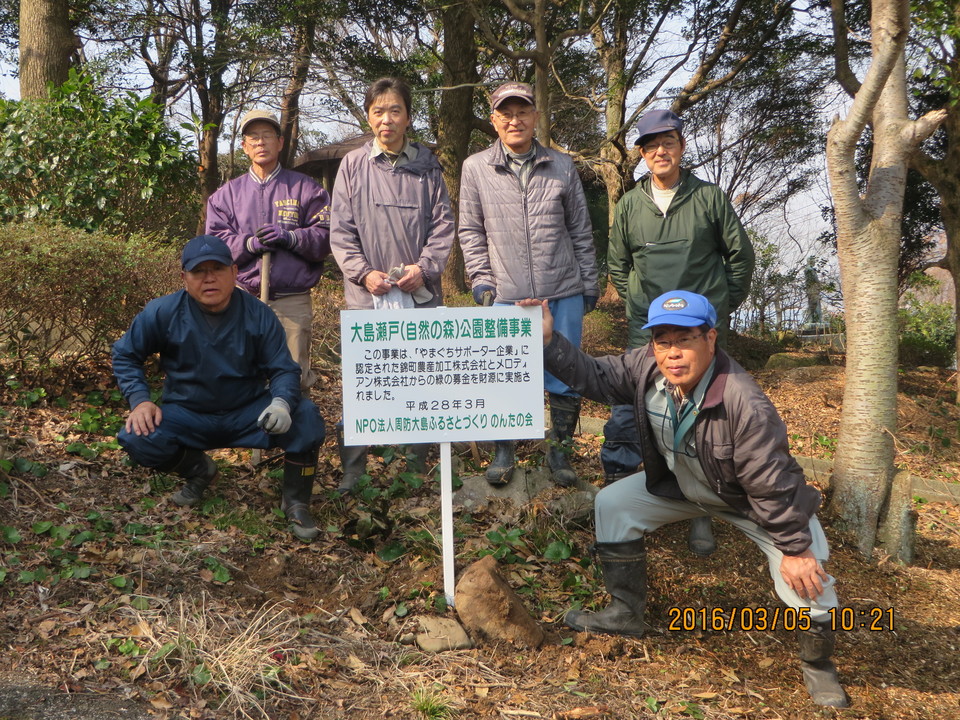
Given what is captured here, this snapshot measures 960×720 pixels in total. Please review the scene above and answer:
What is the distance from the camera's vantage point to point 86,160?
638 cm

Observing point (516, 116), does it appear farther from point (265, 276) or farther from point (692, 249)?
point (265, 276)

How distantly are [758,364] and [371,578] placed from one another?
9655mm

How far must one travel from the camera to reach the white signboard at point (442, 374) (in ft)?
11.7

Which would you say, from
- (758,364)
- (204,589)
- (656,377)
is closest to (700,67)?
(758,364)

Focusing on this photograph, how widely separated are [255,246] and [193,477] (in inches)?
53.0

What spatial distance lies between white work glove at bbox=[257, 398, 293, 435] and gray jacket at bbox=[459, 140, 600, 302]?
1243mm

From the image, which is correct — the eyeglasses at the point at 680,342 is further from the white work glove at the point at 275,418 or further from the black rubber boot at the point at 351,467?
the black rubber boot at the point at 351,467

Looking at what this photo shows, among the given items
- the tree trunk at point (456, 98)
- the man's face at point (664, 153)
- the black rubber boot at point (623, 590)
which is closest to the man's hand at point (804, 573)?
the black rubber boot at point (623, 590)

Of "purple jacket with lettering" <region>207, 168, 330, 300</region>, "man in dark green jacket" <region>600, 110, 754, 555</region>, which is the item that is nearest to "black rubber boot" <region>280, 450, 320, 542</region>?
"purple jacket with lettering" <region>207, 168, 330, 300</region>

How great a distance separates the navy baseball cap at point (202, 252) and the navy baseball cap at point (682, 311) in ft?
7.01

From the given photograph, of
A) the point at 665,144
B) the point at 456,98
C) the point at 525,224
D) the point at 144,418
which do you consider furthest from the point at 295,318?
the point at 456,98

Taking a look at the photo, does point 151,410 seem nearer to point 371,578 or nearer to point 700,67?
point 371,578

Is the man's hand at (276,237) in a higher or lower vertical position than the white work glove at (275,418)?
higher
